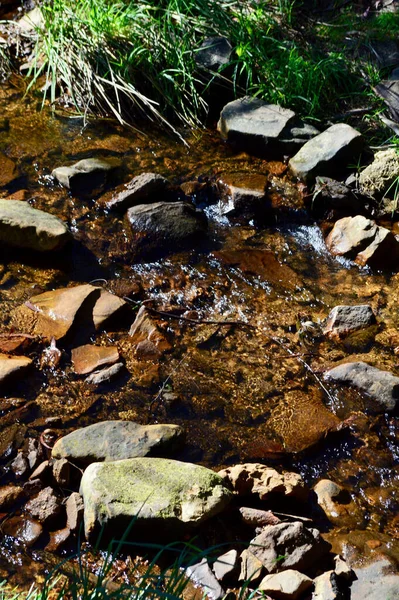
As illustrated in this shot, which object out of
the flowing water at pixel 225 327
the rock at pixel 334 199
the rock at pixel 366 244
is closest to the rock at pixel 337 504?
the flowing water at pixel 225 327

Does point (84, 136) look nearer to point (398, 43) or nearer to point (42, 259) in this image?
point (42, 259)

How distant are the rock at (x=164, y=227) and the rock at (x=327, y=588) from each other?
218 cm

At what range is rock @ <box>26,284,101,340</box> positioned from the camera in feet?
11.2

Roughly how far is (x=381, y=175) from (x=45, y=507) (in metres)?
3.02

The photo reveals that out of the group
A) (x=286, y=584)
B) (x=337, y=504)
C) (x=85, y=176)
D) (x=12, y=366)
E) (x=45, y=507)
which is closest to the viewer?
(x=286, y=584)

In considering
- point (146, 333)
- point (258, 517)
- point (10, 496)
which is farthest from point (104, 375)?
point (258, 517)

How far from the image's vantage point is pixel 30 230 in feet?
12.5

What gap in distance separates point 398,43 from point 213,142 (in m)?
1.70

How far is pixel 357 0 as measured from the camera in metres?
6.13

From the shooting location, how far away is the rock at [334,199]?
449 centimetres

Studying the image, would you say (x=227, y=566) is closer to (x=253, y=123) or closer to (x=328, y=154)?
(x=328, y=154)

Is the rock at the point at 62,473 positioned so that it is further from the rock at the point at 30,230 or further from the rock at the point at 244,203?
the rock at the point at 244,203

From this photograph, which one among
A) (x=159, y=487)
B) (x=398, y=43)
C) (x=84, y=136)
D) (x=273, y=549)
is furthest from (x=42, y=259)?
(x=398, y=43)

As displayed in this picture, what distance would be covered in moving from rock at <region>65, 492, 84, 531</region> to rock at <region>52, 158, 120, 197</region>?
2327mm
